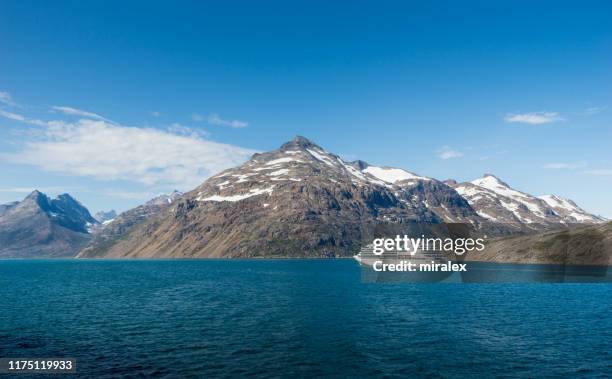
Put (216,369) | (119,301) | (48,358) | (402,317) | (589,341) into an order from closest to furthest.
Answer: (216,369), (48,358), (589,341), (402,317), (119,301)

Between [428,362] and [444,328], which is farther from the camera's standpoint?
[444,328]

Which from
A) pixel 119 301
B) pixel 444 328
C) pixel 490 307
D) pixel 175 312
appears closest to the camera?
pixel 444 328

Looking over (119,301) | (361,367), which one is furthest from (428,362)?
(119,301)

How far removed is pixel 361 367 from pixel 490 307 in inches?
2532

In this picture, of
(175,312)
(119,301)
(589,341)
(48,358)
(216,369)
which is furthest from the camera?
(119,301)

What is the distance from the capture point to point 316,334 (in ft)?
237

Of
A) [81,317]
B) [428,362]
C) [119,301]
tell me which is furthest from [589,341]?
[119,301]

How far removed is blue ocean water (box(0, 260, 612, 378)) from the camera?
53.8 metres

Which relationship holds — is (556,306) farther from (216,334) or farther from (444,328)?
(216,334)

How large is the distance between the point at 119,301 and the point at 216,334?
55.7 metres

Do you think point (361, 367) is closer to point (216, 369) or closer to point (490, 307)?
point (216, 369)

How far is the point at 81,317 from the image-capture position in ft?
296

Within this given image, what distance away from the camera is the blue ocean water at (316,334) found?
5381cm

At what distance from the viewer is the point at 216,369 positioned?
52.7 m
